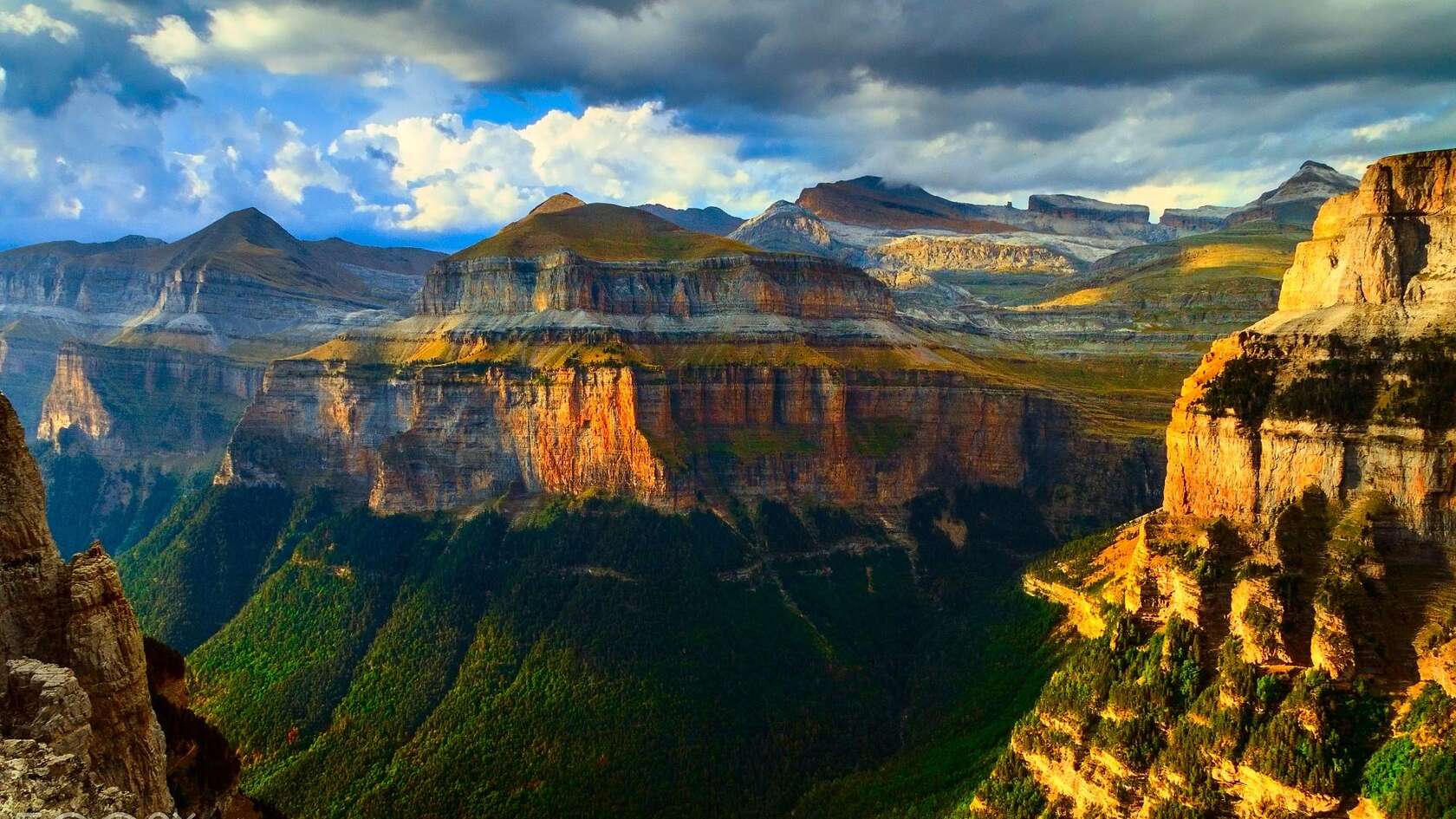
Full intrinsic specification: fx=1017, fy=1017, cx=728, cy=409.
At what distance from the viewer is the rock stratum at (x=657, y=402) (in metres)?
147

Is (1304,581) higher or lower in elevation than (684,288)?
lower

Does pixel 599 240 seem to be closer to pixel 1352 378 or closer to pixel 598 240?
pixel 598 240

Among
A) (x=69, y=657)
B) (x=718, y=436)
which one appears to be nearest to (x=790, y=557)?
(x=718, y=436)

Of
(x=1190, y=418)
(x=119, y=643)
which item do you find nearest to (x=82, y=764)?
(x=119, y=643)

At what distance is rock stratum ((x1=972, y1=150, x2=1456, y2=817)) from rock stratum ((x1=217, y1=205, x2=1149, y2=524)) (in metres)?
76.7

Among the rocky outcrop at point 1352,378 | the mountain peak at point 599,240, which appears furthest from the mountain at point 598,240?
the rocky outcrop at point 1352,378

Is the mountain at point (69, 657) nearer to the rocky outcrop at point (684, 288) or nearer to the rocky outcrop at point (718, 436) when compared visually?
the rocky outcrop at point (718, 436)

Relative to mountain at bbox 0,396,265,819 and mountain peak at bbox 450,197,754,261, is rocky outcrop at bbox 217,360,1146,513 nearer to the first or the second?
mountain peak at bbox 450,197,754,261

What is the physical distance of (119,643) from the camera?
33.2 meters

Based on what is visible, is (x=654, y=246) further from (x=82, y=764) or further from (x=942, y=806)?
(x=82, y=764)

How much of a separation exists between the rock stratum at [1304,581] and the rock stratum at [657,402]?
76652 mm

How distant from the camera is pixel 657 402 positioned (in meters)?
146

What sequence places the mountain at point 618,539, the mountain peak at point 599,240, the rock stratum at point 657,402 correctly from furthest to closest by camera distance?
the mountain peak at point 599,240 < the rock stratum at point 657,402 < the mountain at point 618,539

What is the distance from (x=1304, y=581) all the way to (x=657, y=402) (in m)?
96.1
